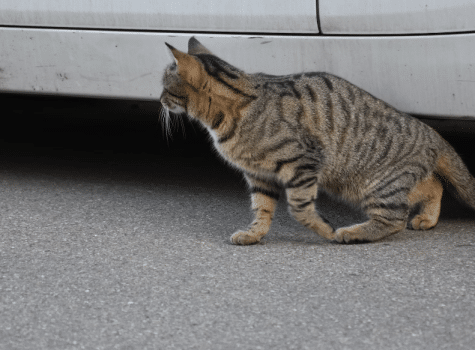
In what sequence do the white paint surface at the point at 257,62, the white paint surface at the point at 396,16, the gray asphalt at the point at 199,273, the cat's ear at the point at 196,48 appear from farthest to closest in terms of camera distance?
1. the cat's ear at the point at 196,48
2. the white paint surface at the point at 257,62
3. the white paint surface at the point at 396,16
4. the gray asphalt at the point at 199,273

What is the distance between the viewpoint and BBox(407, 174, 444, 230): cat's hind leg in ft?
9.46

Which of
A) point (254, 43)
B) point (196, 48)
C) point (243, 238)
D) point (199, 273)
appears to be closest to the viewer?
point (199, 273)

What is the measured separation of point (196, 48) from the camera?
284 centimetres

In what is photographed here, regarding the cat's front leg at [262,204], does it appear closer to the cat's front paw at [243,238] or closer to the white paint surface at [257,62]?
the cat's front paw at [243,238]

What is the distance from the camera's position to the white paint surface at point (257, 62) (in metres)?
2.71

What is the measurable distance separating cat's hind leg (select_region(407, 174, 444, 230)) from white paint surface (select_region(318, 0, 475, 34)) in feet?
2.34

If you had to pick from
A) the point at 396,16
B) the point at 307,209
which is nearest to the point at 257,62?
the point at 396,16

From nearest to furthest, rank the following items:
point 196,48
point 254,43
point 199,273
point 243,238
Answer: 1. point 199,273
2. point 243,238
3. point 196,48
4. point 254,43

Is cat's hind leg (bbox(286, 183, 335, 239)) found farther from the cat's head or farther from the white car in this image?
the white car

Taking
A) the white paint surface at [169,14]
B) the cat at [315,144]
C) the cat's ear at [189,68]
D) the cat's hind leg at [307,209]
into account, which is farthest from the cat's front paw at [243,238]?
the white paint surface at [169,14]

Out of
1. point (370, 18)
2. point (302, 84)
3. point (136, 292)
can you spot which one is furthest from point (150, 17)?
point (136, 292)

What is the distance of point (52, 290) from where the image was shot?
6.96 ft

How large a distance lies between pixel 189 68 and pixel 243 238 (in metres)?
0.81

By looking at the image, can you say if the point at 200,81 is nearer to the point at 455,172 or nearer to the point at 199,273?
the point at 199,273
